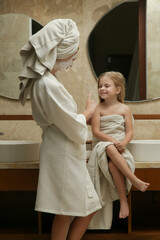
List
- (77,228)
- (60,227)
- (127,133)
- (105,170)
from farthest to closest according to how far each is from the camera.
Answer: (127,133)
(105,170)
(77,228)
(60,227)

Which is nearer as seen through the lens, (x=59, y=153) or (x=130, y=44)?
(x=59, y=153)

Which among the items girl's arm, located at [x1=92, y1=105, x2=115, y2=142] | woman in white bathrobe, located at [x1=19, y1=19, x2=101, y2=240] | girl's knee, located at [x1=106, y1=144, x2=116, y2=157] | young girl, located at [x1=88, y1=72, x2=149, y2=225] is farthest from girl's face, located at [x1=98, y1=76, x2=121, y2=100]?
woman in white bathrobe, located at [x1=19, y1=19, x2=101, y2=240]

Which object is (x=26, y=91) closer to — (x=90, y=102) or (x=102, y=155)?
(x=90, y=102)

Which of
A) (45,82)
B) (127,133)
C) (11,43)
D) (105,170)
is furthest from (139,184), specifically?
Result: (11,43)

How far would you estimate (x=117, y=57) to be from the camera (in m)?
3.08

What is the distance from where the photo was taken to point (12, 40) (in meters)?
3.04

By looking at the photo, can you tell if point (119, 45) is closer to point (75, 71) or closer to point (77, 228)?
point (75, 71)

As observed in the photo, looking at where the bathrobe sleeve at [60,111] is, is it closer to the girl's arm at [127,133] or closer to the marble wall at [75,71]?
the girl's arm at [127,133]

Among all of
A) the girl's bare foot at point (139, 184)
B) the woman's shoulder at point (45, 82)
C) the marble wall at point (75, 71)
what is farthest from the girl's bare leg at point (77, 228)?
the marble wall at point (75, 71)

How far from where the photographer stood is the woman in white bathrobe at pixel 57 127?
1929 mm

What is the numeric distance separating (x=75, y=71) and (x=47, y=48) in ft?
3.86

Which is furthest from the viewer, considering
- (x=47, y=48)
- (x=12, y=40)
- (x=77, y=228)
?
(x=12, y=40)

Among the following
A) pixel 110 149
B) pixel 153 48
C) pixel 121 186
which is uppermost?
pixel 153 48

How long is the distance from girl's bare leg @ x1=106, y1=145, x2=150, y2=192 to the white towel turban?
719mm
